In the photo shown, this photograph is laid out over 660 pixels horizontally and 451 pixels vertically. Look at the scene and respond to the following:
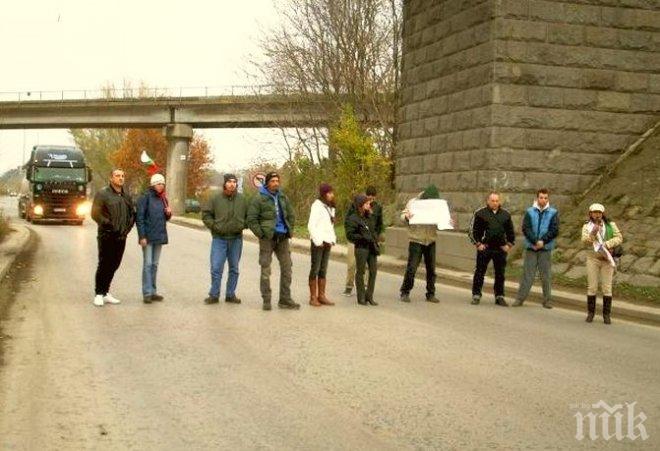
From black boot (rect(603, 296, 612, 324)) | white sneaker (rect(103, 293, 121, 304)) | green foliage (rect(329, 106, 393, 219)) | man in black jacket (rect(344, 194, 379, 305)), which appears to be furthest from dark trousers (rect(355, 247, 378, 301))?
green foliage (rect(329, 106, 393, 219))

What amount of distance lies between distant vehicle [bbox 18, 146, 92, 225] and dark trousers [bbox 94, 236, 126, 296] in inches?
1069

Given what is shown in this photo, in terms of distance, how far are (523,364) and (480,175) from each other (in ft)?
29.4

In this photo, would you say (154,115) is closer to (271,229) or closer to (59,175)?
(59,175)

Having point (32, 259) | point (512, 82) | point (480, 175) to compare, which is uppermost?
point (512, 82)

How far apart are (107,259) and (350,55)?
2153cm

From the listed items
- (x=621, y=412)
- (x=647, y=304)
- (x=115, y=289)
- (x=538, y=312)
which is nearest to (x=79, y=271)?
(x=115, y=289)

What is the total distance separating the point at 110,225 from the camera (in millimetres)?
11516

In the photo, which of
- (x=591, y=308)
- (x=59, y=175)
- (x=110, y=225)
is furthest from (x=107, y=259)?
(x=59, y=175)

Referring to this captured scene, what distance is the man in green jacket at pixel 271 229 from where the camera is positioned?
1165cm

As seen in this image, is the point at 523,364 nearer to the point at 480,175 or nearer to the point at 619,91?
the point at 480,175

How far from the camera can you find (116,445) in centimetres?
524

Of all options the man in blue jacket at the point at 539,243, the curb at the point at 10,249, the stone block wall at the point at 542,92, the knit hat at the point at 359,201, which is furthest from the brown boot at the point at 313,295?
the stone block wall at the point at 542,92

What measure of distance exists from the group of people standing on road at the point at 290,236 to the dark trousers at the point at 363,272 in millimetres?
14

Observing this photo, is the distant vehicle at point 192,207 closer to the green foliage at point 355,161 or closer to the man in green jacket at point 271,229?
the green foliage at point 355,161
